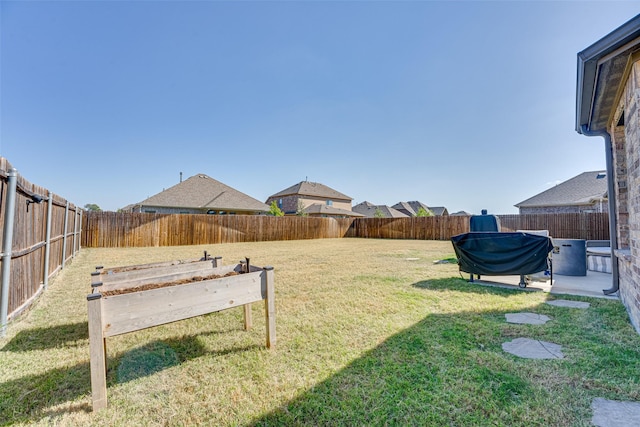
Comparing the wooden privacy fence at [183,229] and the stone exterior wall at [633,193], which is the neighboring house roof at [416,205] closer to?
the wooden privacy fence at [183,229]

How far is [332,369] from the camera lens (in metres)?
2.09

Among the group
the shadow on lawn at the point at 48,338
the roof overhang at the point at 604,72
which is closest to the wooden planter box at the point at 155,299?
the shadow on lawn at the point at 48,338

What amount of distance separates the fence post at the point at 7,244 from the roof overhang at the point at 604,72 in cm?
605

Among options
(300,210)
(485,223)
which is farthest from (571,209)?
(300,210)

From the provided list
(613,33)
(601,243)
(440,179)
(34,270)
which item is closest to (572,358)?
(613,33)

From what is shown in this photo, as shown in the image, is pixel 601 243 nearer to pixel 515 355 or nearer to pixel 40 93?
pixel 515 355

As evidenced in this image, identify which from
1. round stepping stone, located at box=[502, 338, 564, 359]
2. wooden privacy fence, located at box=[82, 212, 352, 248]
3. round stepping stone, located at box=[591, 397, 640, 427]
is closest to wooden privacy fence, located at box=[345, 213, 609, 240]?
wooden privacy fence, located at box=[82, 212, 352, 248]

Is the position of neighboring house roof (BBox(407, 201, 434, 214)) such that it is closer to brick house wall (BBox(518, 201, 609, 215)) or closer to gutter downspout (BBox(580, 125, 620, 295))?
brick house wall (BBox(518, 201, 609, 215))

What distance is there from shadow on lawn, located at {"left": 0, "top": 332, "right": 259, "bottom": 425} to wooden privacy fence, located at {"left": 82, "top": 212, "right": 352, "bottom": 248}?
12191 mm

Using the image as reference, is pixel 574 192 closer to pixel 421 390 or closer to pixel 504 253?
pixel 504 253

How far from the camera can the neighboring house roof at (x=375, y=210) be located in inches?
1559

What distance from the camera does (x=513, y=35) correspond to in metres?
7.87

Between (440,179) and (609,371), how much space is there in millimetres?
24845

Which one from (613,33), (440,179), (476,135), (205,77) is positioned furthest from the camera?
(440,179)
